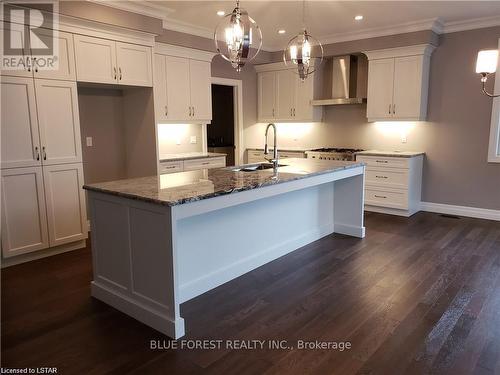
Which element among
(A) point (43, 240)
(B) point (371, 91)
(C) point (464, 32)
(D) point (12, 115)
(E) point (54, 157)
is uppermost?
(C) point (464, 32)

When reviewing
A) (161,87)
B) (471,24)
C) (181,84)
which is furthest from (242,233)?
(471,24)

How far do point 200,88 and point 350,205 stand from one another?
111 inches

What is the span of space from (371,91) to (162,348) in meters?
4.72

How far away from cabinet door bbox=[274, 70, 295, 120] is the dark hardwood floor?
129 inches

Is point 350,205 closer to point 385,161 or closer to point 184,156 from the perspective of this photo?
point 385,161

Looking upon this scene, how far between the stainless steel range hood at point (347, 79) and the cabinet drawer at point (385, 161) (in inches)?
38.7

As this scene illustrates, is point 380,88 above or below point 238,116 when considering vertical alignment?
above

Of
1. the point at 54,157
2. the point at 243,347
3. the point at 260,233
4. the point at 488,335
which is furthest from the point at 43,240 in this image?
the point at 488,335

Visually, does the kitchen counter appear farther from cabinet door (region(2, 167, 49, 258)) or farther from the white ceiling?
the white ceiling

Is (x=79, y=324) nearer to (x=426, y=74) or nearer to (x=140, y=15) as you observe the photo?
(x=140, y=15)

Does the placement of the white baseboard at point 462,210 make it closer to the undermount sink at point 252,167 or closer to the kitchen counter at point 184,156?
the undermount sink at point 252,167

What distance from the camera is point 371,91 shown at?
219 inches

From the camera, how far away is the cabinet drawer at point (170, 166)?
492 centimetres

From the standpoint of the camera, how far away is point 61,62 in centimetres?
365
